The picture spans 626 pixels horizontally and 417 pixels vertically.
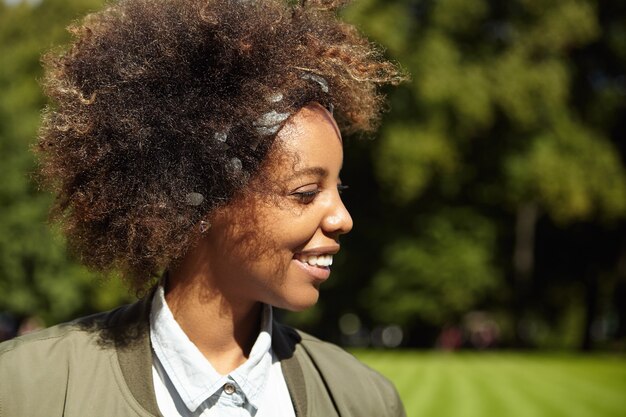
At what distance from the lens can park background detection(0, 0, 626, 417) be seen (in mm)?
23750

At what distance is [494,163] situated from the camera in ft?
91.0

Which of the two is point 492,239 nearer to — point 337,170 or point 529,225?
point 529,225

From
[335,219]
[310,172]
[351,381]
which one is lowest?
[351,381]

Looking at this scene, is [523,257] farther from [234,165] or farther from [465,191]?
[234,165]

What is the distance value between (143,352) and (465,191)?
89.7 feet

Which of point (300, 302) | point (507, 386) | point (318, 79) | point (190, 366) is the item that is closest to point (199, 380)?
point (190, 366)

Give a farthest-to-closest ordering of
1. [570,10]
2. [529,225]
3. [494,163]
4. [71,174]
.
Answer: [529,225] < [494,163] < [570,10] < [71,174]

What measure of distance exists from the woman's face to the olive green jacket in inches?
9.9

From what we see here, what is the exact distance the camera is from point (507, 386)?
17469 millimetres

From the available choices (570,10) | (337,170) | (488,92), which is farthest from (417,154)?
(337,170)

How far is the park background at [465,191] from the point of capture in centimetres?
2375

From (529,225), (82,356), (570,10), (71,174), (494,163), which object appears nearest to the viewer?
(82,356)

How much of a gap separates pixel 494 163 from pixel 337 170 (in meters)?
25.8

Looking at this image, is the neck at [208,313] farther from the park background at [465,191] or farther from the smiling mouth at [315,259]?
the park background at [465,191]
